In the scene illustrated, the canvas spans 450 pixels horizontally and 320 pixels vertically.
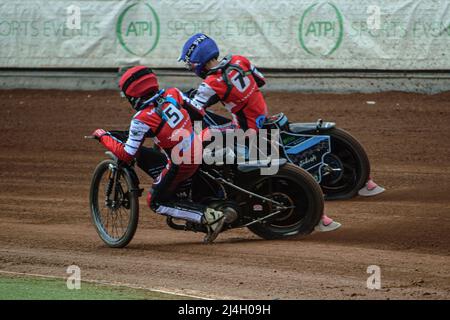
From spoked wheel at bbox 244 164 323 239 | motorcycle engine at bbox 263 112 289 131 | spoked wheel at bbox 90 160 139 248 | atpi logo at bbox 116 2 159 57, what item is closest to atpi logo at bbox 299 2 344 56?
atpi logo at bbox 116 2 159 57

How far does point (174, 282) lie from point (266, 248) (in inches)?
58.5

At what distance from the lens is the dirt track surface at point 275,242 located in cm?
781

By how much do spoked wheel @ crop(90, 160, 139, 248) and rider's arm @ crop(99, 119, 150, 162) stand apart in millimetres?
203

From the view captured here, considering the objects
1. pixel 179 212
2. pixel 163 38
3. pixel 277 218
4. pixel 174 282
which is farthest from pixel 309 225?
pixel 163 38

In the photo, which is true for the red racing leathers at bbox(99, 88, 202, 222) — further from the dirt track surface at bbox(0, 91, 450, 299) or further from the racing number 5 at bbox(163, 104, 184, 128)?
the dirt track surface at bbox(0, 91, 450, 299)

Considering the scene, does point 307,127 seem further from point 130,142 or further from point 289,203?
point 130,142

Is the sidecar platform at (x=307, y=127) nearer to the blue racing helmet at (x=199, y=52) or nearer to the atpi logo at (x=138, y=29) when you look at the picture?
the blue racing helmet at (x=199, y=52)

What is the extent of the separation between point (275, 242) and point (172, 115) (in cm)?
167

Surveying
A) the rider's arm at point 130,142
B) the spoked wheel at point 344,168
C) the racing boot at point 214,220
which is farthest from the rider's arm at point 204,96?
the spoked wheel at point 344,168

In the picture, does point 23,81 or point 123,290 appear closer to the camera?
point 123,290

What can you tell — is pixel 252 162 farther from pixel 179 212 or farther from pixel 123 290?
pixel 123 290

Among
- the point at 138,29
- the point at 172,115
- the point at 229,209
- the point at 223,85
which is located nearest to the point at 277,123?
the point at 223,85

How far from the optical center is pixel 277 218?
31.0 feet

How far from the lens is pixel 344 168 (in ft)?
37.6
